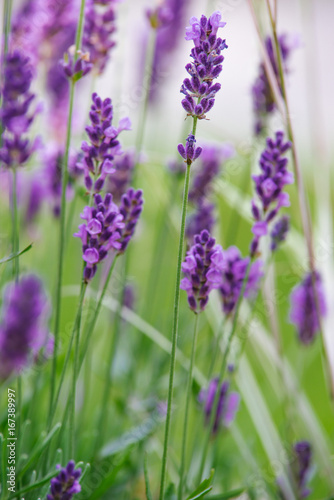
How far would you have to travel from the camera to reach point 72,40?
106cm

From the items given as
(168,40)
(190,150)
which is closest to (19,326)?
(190,150)

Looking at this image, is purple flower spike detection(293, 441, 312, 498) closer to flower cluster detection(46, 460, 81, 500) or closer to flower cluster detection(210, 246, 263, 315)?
flower cluster detection(210, 246, 263, 315)

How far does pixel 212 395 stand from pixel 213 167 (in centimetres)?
34

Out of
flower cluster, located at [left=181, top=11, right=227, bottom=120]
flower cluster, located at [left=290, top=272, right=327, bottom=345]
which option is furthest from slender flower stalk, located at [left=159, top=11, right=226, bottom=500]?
flower cluster, located at [left=290, top=272, right=327, bottom=345]

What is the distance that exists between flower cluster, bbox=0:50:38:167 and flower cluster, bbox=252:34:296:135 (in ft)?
1.06

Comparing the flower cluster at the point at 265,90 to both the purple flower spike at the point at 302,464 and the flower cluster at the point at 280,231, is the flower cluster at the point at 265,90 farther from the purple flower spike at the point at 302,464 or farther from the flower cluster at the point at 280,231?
the purple flower spike at the point at 302,464

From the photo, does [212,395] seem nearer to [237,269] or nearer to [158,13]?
[237,269]

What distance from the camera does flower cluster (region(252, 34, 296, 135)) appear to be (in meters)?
0.77

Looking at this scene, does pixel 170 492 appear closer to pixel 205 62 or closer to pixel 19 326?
pixel 19 326

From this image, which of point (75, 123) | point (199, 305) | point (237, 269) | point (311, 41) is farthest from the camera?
point (75, 123)

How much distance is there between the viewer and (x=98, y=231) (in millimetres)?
485

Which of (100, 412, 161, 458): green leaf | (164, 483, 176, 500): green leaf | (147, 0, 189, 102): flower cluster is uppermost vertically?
(147, 0, 189, 102): flower cluster

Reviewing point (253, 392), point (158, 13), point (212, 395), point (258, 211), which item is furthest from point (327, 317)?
point (158, 13)

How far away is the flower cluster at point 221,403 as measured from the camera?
702 millimetres
